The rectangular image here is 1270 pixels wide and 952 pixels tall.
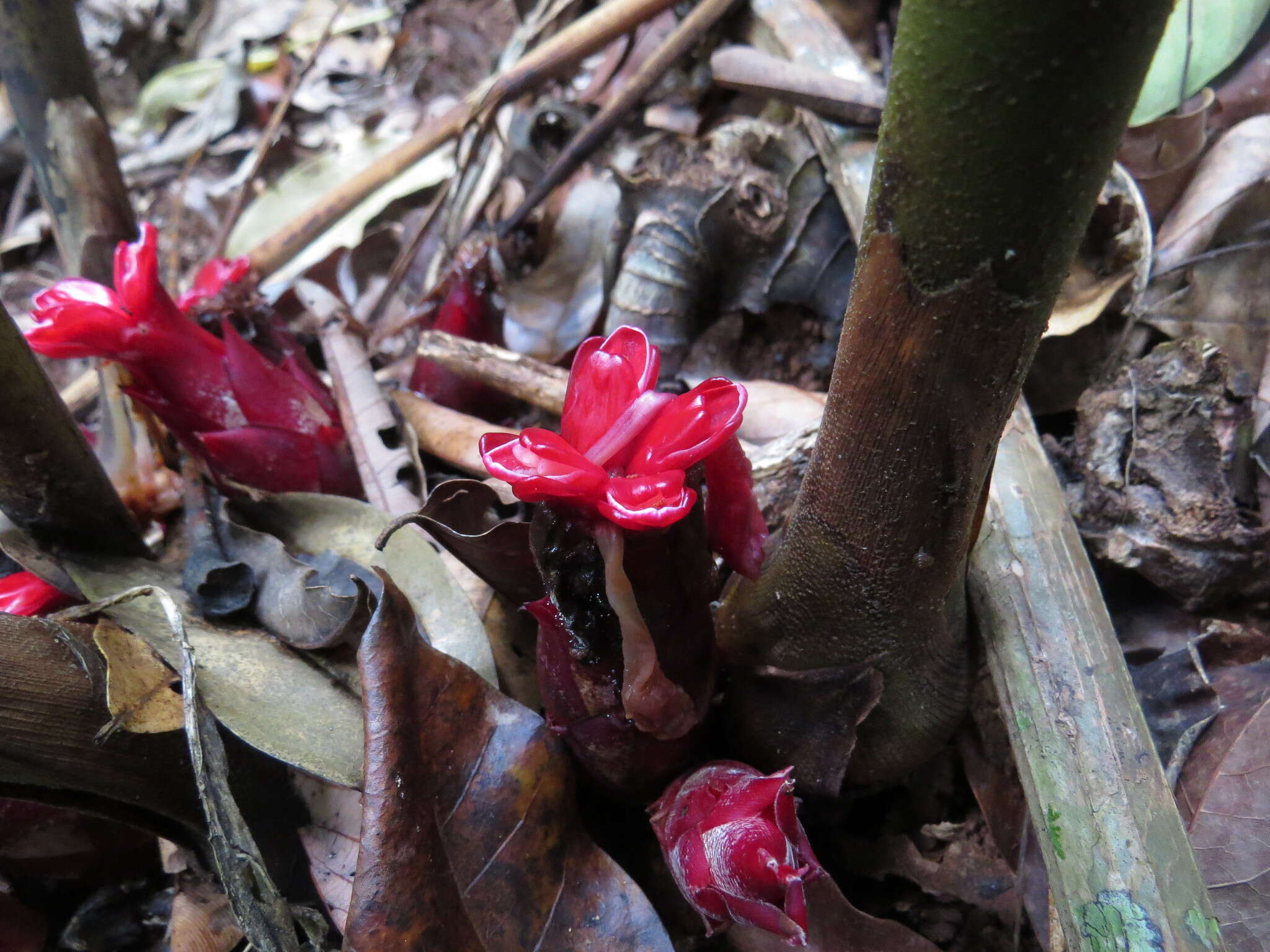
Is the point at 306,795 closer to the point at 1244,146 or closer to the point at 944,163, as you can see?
the point at 944,163

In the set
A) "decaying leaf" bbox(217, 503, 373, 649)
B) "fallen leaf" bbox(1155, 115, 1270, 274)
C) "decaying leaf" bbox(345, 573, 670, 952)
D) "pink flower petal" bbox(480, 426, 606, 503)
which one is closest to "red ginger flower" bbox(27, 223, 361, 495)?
"decaying leaf" bbox(217, 503, 373, 649)

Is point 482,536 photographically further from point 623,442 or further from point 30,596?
point 30,596

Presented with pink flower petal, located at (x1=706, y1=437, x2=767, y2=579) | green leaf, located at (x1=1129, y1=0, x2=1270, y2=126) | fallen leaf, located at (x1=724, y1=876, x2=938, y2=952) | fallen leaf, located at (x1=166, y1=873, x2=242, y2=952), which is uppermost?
green leaf, located at (x1=1129, y1=0, x2=1270, y2=126)

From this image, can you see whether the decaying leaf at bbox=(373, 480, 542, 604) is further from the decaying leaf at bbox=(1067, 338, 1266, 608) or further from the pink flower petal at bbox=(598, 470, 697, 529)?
the decaying leaf at bbox=(1067, 338, 1266, 608)

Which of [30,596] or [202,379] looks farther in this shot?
[202,379]

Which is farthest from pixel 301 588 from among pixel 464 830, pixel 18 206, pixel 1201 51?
pixel 18 206

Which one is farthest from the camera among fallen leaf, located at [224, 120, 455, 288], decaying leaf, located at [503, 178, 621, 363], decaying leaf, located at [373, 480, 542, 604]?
fallen leaf, located at [224, 120, 455, 288]

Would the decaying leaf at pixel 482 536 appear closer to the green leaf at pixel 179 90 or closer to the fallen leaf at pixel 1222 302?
the fallen leaf at pixel 1222 302
